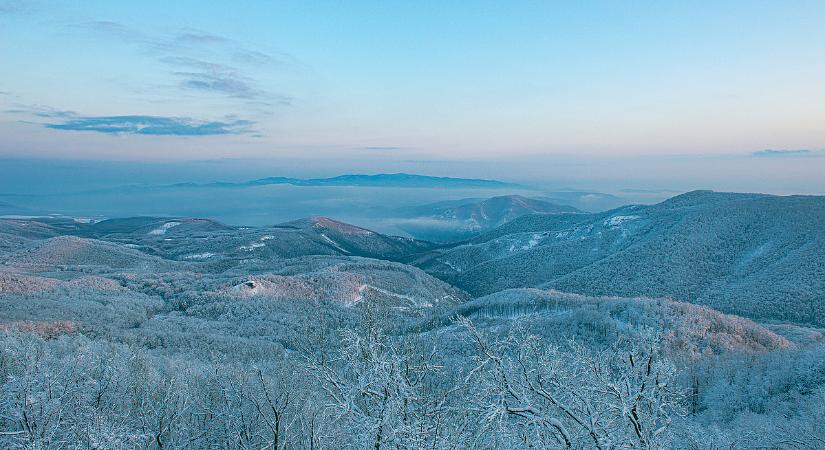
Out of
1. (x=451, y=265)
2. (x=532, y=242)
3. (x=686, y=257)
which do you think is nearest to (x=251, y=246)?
(x=451, y=265)

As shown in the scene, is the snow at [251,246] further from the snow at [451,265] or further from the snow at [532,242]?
the snow at [532,242]

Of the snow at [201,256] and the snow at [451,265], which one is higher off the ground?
the snow at [201,256]

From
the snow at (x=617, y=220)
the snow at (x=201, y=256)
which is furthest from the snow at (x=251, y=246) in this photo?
the snow at (x=617, y=220)

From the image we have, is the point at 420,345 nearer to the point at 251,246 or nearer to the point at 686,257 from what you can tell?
the point at 686,257

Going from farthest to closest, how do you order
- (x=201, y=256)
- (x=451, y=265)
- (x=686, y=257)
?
(x=451, y=265) → (x=201, y=256) → (x=686, y=257)

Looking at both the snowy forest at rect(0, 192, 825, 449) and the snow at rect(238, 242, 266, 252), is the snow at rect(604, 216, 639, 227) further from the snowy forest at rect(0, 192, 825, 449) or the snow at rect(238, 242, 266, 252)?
the snow at rect(238, 242, 266, 252)

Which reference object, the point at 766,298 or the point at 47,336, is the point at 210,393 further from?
the point at 766,298

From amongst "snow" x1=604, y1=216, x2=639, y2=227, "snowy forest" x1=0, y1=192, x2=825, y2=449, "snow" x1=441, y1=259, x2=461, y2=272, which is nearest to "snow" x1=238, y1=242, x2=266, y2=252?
"snowy forest" x1=0, y1=192, x2=825, y2=449

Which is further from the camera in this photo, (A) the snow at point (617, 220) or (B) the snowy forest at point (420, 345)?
(A) the snow at point (617, 220)
